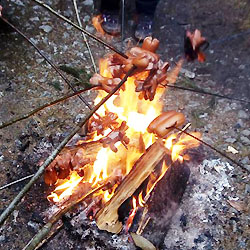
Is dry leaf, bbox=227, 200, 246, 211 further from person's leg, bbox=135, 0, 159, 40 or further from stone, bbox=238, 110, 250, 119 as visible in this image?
person's leg, bbox=135, 0, 159, 40

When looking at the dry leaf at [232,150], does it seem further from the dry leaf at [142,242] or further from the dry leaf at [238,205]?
the dry leaf at [142,242]

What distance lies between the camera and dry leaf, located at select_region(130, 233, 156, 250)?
8.00 feet

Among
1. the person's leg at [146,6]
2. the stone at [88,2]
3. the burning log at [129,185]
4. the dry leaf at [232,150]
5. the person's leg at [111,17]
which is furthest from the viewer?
the stone at [88,2]

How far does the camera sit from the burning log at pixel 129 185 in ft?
8.16

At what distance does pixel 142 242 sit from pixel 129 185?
0.35 metres

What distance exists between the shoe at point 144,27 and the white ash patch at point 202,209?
1.65 metres

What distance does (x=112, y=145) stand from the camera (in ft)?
8.38

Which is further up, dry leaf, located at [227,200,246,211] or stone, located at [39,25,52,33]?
stone, located at [39,25,52,33]

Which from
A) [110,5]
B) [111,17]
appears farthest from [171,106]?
[110,5]

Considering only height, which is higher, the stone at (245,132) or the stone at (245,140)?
the stone at (245,132)

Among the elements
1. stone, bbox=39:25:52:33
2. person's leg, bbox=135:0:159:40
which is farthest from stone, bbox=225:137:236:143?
stone, bbox=39:25:52:33

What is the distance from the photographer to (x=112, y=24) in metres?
4.23

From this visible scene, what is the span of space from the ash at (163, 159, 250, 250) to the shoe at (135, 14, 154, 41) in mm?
1663

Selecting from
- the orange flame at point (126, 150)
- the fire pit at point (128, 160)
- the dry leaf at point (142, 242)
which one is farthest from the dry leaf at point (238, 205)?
the dry leaf at point (142, 242)
